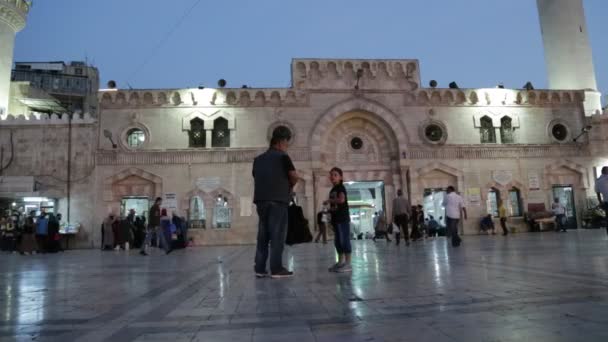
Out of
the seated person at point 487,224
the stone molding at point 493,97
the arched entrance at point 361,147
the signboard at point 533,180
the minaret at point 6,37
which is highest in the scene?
the minaret at point 6,37

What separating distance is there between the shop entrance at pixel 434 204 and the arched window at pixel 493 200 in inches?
94.7

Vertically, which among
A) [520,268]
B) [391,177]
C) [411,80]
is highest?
[411,80]

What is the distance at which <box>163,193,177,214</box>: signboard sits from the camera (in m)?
21.8

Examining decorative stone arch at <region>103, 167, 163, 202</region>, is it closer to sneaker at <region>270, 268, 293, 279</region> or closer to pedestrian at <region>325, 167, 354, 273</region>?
pedestrian at <region>325, 167, 354, 273</region>

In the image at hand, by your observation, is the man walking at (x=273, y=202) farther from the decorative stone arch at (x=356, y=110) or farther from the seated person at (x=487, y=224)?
the seated person at (x=487, y=224)

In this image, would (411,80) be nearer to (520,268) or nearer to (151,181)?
(151,181)

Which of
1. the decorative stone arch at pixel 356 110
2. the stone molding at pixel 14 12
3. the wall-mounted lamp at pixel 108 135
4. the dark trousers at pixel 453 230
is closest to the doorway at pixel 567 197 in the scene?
the decorative stone arch at pixel 356 110

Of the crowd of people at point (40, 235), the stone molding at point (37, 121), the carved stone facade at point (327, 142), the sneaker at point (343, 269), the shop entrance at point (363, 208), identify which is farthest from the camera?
the shop entrance at point (363, 208)

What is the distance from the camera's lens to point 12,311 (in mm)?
3867

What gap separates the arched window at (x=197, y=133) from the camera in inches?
905

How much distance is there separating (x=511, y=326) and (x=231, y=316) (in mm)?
1932

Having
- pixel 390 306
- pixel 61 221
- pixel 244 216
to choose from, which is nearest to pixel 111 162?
pixel 61 221

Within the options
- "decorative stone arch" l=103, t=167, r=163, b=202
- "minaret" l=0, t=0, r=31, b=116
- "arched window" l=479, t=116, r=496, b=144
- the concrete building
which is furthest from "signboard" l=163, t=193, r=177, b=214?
"arched window" l=479, t=116, r=496, b=144

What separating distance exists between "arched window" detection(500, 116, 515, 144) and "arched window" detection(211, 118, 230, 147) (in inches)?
595
